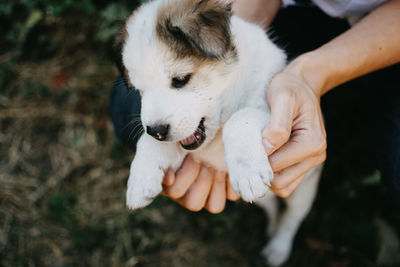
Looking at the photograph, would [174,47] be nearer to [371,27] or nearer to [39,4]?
[371,27]

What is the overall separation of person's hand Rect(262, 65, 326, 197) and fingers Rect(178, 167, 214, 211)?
44cm

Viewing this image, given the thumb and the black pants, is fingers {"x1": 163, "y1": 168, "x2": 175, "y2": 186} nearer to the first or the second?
the black pants

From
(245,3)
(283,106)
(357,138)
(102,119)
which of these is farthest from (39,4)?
(357,138)

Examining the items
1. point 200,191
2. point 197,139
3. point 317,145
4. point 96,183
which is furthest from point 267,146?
point 96,183

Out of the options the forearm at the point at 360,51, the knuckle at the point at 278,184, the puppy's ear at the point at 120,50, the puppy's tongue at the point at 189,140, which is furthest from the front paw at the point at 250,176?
the puppy's ear at the point at 120,50

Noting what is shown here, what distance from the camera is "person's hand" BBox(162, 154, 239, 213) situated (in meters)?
1.89

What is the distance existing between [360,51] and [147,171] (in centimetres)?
139

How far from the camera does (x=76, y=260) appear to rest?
108 inches

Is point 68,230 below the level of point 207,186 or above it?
below

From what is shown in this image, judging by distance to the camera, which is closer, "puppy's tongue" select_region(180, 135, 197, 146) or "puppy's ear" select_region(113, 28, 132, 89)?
"puppy's tongue" select_region(180, 135, 197, 146)

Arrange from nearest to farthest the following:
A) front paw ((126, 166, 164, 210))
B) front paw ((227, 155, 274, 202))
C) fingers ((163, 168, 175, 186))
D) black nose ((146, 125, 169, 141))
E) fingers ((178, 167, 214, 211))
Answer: front paw ((227, 155, 274, 202)), black nose ((146, 125, 169, 141)), front paw ((126, 166, 164, 210)), fingers ((163, 168, 175, 186)), fingers ((178, 167, 214, 211))

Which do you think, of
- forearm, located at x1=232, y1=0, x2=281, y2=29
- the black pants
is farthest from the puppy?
forearm, located at x1=232, y1=0, x2=281, y2=29

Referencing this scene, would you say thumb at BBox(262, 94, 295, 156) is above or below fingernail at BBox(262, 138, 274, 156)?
above

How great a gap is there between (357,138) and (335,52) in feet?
4.55
